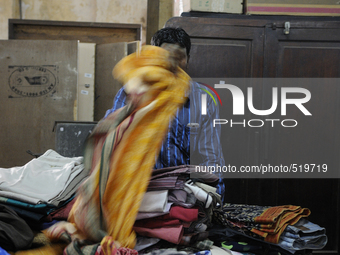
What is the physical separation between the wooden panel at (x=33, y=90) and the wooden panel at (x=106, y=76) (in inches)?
11.7

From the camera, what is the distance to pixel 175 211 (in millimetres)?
887

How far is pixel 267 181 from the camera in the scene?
8.15 feet

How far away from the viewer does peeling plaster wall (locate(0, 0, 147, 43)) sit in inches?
154

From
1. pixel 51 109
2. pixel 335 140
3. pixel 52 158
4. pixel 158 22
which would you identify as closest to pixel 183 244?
pixel 52 158

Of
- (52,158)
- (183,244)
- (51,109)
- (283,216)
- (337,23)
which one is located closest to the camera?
(183,244)

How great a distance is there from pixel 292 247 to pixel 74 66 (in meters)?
2.69

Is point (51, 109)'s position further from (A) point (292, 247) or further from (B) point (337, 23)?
(A) point (292, 247)

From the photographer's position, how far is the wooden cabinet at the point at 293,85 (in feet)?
8.02

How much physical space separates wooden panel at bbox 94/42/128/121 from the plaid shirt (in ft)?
6.57

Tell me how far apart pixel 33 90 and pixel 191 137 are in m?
2.33

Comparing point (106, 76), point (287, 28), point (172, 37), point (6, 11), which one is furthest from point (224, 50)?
point (6, 11)

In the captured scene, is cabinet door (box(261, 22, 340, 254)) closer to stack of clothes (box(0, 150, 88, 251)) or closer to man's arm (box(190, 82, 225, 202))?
man's arm (box(190, 82, 225, 202))

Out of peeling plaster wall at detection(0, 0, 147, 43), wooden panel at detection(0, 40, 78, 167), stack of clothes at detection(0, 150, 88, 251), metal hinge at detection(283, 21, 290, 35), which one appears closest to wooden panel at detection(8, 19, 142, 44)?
peeling plaster wall at detection(0, 0, 147, 43)

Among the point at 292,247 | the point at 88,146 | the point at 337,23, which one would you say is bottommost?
the point at 292,247
